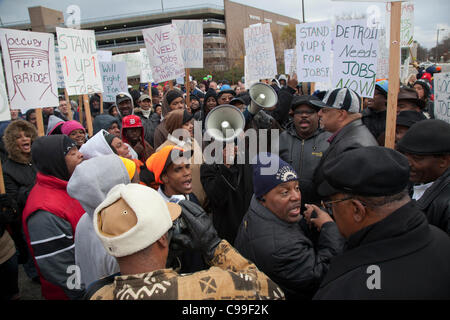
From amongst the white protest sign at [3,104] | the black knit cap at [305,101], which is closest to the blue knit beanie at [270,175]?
the black knit cap at [305,101]

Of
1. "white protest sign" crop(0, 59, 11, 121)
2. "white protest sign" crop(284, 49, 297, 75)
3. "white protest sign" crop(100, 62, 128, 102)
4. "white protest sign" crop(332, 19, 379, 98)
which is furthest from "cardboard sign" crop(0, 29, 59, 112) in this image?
"white protest sign" crop(284, 49, 297, 75)

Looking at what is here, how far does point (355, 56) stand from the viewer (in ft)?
11.0

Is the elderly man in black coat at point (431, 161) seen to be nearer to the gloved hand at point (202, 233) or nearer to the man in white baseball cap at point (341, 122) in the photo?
the man in white baseball cap at point (341, 122)

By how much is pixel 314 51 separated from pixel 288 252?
3923 millimetres

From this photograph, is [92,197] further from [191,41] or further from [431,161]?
[191,41]

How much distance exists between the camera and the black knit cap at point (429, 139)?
1873mm

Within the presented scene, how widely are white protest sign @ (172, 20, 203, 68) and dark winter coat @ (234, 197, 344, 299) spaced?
496 centimetres

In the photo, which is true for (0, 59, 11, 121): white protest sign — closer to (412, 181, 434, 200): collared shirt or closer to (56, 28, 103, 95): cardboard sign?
(56, 28, 103, 95): cardboard sign

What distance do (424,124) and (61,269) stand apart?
2.57 meters

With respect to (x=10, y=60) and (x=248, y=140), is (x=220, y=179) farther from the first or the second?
(x=10, y=60)

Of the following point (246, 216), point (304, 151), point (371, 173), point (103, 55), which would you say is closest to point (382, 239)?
point (371, 173)

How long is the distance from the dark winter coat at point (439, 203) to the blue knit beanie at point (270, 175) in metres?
0.80

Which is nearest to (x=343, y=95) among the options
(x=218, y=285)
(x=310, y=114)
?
(x=310, y=114)

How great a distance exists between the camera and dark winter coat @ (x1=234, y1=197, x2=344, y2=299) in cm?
173
